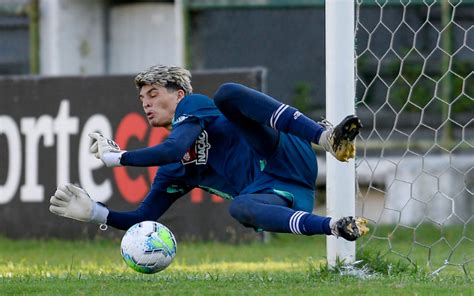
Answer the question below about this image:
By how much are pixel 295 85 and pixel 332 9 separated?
845cm

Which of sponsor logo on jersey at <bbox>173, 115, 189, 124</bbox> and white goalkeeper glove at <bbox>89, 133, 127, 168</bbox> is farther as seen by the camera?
sponsor logo on jersey at <bbox>173, 115, 189, 124</bbox>

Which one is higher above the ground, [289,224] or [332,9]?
[332,9]

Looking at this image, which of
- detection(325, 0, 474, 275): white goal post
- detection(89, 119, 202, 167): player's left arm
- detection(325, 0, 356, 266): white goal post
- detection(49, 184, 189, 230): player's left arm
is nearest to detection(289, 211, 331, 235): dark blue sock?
detection(89, 119, 202, 167): player's left arm

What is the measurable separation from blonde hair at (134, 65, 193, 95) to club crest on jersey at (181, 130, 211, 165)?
1.14 feet

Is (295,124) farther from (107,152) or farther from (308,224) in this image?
(107,152)

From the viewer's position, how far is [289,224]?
21.2 feet

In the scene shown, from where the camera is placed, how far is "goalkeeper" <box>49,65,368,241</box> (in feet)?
21.5

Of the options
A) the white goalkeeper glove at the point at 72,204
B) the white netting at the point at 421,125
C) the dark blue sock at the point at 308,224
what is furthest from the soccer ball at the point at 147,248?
the white netting at the point at 421,125

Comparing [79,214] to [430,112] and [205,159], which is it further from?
[430,112]

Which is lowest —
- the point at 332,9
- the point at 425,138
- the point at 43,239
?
the point at 43,239

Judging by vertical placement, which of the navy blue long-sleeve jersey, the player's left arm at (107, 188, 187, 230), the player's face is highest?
the player's face

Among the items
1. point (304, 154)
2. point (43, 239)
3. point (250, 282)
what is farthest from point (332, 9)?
point (43, 239)

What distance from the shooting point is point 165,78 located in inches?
282

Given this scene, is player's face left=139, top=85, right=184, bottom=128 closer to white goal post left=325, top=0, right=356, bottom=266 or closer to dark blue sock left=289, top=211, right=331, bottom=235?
white goal post left=325, top=0, right=356, bottom=266
